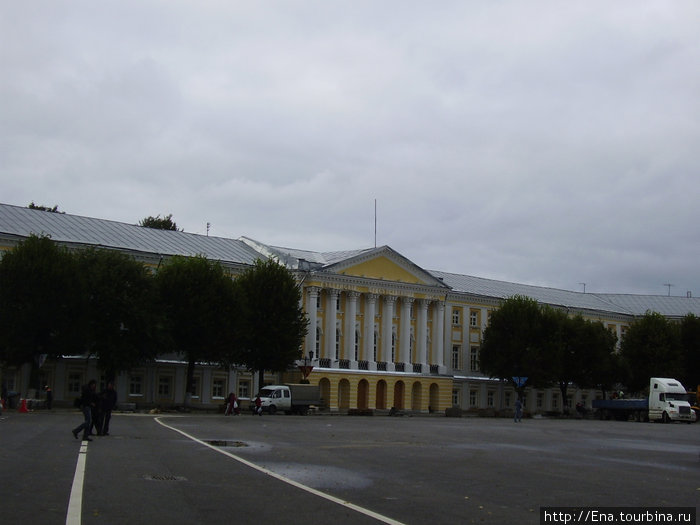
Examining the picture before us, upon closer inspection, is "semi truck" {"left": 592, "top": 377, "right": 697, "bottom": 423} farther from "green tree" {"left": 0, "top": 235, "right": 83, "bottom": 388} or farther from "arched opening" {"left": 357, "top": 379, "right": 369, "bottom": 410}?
"green tree" {"left": 0, "top": 235, "right": 83, "bottom": 388}

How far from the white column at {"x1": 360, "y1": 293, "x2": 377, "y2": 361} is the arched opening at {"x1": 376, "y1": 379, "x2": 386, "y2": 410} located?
2.72 m

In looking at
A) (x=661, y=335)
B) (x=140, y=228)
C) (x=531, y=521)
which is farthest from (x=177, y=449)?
(x=661, y=335)

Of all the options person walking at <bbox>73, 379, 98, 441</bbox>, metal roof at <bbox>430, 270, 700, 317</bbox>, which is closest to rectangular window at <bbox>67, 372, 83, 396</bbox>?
metal roof at <bbox>430, 270, 700, 317</bbox>

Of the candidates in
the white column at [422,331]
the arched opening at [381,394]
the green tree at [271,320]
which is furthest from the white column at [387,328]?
the green tree at [271,320]

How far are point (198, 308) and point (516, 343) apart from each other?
3787 centimetres

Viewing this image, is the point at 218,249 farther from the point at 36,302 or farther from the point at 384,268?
the point at 36,302

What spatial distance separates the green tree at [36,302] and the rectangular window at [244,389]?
2490 centimetres

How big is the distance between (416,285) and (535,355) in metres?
14.6

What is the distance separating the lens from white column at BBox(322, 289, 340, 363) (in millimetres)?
88125

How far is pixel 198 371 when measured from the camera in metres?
80.4

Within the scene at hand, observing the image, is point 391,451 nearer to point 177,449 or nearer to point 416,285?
point 177,449

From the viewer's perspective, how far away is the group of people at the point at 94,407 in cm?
2720

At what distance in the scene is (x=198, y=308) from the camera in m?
67.4

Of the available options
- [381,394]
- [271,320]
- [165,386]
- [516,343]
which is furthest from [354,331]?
[165,386]
